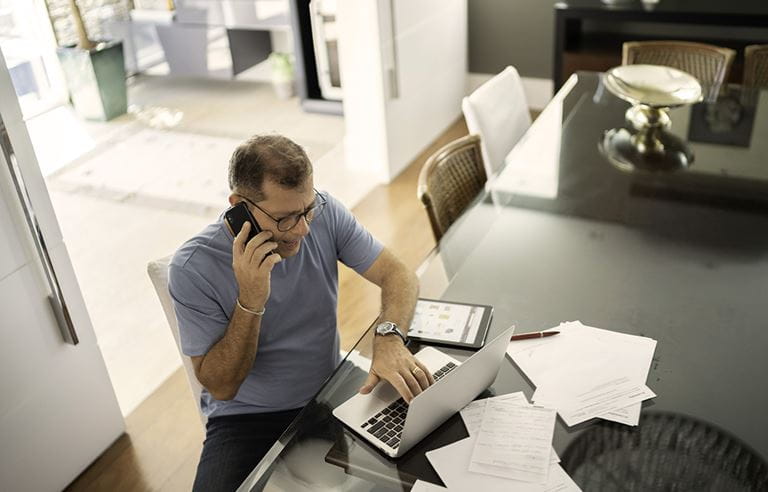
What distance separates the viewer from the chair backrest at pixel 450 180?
2.39m

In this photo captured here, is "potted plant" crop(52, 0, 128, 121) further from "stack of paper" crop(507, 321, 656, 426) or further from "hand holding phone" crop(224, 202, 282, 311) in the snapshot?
"stack of paper" crop(507, 321, 656, 426)

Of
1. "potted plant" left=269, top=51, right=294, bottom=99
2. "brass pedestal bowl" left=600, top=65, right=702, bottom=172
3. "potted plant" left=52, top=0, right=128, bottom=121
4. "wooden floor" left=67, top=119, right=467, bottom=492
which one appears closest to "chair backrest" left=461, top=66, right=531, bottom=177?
"brass pedestal bowl" left=600, top=65, right=702, bottom=172

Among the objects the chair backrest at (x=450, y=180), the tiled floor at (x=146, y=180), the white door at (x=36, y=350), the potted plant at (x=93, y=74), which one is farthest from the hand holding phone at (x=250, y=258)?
the potted plant at (x=93, y=74)

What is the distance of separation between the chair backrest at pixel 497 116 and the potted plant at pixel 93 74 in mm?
3294

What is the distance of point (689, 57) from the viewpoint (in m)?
3.67

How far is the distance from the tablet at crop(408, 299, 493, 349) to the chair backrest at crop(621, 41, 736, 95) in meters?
2.32

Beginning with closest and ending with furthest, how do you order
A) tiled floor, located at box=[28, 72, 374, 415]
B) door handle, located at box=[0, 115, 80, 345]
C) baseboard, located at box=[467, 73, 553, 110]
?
door handle, located at box=[0, 115, 80, 345], tiled floor, located at box=[28, 72, 374, 415], baseboard, located at box=[467, 73, 553, 110]

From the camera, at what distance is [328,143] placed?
4938 mm

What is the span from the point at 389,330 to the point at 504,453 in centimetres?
45

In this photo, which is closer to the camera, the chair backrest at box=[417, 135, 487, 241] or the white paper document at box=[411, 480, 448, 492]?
the white paper document at box=[411, 480, 448, 492]

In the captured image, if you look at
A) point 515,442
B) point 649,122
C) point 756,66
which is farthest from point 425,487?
point 756,66

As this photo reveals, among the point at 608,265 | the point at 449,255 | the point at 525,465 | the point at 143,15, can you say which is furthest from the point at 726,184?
the point at 143,15

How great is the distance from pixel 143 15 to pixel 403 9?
8.62 ft

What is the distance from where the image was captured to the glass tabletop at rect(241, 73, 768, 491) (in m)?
1.45
